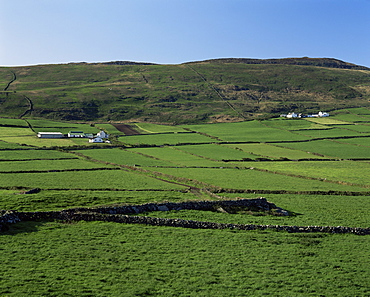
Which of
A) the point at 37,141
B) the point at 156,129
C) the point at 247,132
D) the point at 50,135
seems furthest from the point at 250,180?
the point at 156,129

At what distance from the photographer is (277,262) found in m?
29.2

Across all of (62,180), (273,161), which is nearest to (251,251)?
(62,180)

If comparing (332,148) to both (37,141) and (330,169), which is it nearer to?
(330,169)

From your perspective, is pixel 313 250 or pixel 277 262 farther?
pixel 313 250

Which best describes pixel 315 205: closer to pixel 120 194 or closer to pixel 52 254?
pixel 120 194

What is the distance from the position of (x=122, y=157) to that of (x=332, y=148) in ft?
209

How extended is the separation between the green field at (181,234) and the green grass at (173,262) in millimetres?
75

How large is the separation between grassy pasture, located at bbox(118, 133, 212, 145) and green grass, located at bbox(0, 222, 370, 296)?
3788 inches

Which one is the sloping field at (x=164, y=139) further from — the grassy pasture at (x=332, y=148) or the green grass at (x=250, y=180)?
the green grass at (x=250, y=180)

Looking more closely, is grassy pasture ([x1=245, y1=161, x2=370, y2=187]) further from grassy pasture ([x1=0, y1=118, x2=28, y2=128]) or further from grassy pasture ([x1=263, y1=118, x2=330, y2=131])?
grassy pasture ([x1=0, y1=118, x2=28, y2=128])

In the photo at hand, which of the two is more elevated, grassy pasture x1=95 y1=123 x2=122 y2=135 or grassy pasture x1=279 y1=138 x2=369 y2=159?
grassy pasture x1=95 y1=123 x2=122 y2=135

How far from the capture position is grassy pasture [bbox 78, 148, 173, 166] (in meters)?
90.1

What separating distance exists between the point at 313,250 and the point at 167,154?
75.8 metres

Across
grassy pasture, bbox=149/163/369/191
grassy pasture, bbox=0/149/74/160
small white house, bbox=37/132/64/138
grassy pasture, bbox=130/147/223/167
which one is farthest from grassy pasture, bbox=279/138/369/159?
small white house, bbox=37/132/64/138
